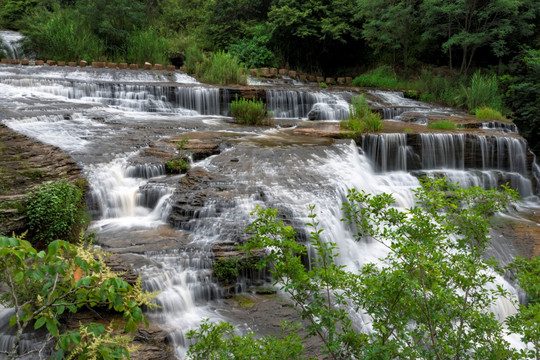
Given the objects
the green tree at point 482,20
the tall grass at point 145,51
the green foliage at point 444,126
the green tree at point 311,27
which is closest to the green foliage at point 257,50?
the green tree at point 311,27

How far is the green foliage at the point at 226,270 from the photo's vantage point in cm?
504

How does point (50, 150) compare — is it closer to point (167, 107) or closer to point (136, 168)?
point (136, 168)

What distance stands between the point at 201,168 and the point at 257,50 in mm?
15089

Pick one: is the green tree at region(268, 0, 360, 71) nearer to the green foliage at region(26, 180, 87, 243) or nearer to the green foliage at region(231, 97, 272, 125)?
the green foliage at region(231, 97, 272, 125)

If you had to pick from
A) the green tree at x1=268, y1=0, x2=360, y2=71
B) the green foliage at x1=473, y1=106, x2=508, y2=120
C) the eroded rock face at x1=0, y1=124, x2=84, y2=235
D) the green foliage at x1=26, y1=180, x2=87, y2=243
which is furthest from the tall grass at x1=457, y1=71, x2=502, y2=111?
the green foliage at x1=26, y1=180, x2=87, y2=243

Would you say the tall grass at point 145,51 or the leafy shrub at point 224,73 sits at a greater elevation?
the tall grass at point 145,51

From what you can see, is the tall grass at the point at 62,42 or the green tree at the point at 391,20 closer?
the tall grass at the point at 62,42

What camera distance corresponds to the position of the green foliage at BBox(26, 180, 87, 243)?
17.2 feet

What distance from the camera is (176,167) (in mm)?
7551

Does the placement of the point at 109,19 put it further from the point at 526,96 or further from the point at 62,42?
the point at 526,96

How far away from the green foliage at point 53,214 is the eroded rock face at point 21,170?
0.43ft

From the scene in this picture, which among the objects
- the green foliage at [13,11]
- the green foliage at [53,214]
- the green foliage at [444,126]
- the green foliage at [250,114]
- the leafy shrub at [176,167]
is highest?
the green foliage at [13,11]

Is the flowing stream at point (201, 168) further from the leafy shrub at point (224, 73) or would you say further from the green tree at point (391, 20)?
the green tree at point (391, 20)

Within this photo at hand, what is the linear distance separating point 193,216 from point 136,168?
1.89m
